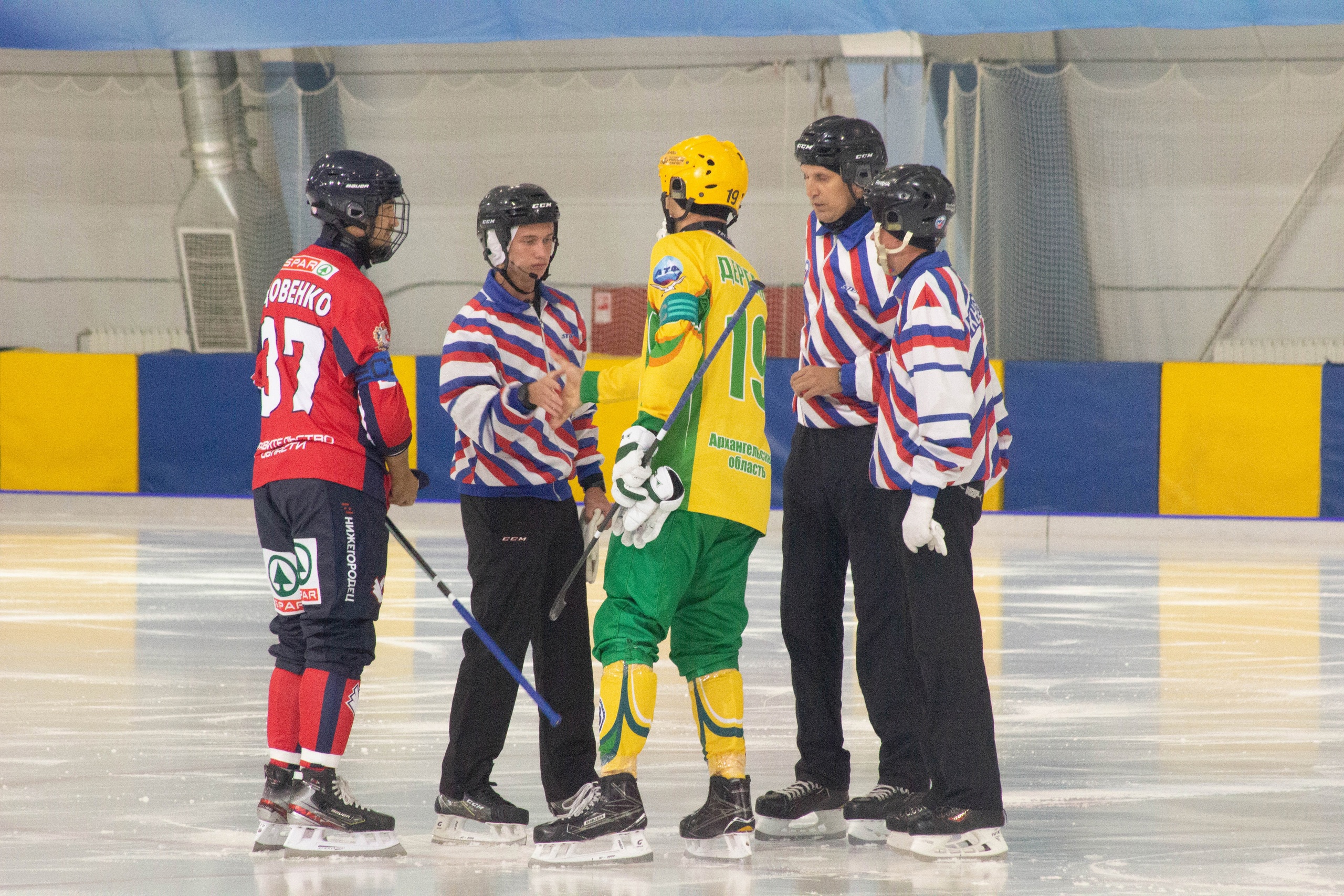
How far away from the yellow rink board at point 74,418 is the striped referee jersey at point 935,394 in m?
9.83

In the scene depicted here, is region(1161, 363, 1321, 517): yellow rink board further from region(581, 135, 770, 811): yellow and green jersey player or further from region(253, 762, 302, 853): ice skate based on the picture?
region(253, 762, 302, 853): ice skate

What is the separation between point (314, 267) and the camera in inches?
150

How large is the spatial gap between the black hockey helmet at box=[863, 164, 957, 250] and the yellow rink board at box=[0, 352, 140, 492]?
9.81m

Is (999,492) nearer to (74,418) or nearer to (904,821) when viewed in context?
(74,418)

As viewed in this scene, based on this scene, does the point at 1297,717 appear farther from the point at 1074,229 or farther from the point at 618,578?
the point at 1074,229

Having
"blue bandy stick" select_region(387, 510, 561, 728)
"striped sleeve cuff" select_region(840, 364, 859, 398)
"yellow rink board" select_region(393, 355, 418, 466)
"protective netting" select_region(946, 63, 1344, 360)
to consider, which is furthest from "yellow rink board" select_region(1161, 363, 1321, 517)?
"blue bandy stick" select_region(387, 510, 561, 728)

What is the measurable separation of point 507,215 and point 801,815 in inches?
62.9

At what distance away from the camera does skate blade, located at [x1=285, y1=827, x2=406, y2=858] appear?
3.71 meters

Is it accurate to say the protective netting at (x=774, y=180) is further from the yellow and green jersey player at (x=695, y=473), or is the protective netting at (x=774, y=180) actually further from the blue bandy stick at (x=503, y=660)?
the blue bandy stick at (x=503, y=660)

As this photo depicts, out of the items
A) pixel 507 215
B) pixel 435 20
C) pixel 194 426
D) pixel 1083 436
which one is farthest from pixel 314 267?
pixel 435 20

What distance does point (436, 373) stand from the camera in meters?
12.3

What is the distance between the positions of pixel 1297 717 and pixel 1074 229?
844cm

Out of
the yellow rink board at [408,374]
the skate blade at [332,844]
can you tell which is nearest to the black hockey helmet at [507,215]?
the skate blade at [332,844]

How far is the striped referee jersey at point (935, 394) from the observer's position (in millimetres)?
3662
